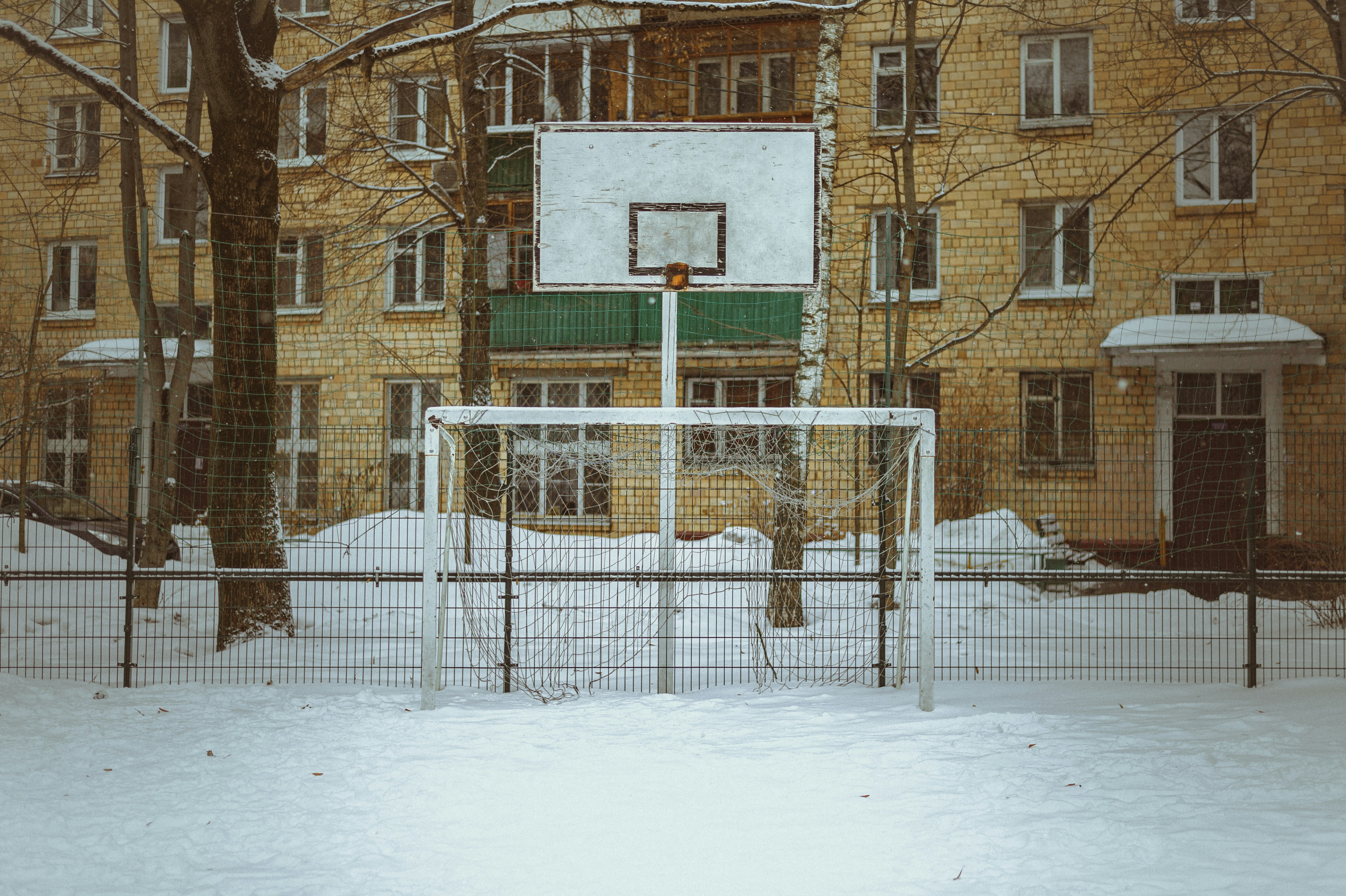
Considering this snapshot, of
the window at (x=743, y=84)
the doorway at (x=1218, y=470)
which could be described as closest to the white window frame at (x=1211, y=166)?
the doorway at (x=1218, y=470)

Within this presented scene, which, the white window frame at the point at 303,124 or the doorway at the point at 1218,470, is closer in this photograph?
the doorway at the point at 1218,470

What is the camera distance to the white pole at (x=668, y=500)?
7.75 m

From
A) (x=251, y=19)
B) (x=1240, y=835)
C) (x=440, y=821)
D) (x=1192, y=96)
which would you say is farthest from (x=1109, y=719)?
(x=1192, y=96)

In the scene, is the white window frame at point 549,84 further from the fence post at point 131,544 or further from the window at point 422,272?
the fence post at point 131,544

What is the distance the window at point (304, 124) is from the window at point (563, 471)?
7.12 meters

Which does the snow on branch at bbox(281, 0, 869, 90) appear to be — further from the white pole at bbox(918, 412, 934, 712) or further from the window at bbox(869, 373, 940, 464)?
the window at bbox(869, 373, 940, 464)

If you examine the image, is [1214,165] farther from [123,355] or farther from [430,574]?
[123,355]

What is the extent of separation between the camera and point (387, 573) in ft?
25.5

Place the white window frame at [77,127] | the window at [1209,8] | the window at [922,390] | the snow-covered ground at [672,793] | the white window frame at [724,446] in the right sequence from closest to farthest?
the snow-covered ground at [672,793]
the white window frame at [724,446]
the window at [1209,8]
the window at [922,390]
the white window frame at [77,127]

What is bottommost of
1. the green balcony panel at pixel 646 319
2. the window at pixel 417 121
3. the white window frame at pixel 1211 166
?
the green balcony panel at pixel 646 319

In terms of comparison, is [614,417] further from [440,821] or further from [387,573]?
[440,821]

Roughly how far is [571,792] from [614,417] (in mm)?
2681

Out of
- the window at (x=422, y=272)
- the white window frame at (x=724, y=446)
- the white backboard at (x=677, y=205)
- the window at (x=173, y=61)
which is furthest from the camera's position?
the window at (x=173, y=61)

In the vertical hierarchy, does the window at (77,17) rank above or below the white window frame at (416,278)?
above
